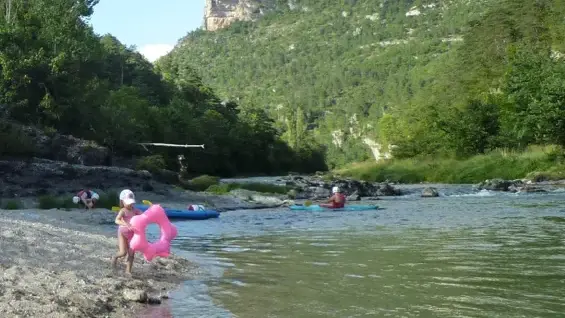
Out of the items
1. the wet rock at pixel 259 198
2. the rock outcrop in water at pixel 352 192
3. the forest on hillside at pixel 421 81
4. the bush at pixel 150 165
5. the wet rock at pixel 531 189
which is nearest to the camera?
the wet rock at pixel 259 198

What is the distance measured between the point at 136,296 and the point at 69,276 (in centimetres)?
125

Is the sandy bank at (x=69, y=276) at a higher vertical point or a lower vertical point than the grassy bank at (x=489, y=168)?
lower

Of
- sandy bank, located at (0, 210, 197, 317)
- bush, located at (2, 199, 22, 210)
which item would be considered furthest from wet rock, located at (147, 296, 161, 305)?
bush, located at (2, 199, 22, 210)

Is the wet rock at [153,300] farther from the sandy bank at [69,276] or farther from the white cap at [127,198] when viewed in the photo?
the white cap at [127,198]

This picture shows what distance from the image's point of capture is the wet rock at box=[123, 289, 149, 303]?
8016mm

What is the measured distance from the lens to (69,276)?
28.5 ft

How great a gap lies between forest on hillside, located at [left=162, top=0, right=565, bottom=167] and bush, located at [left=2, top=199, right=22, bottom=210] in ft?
112

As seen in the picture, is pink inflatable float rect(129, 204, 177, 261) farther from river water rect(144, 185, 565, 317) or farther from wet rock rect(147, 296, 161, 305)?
wet rock rect(147, 296, 161, 305)

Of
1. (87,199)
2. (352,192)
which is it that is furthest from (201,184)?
(87,199)

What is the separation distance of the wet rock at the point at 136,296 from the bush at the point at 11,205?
1566cm

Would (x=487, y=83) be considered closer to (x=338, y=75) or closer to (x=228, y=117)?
(x=228, y=117)

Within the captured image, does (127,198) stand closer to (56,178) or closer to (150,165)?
(56,178)

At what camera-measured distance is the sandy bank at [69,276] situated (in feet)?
23.4

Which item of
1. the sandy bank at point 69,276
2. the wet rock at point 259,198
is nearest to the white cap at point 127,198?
the sandy bank at point 69,276
